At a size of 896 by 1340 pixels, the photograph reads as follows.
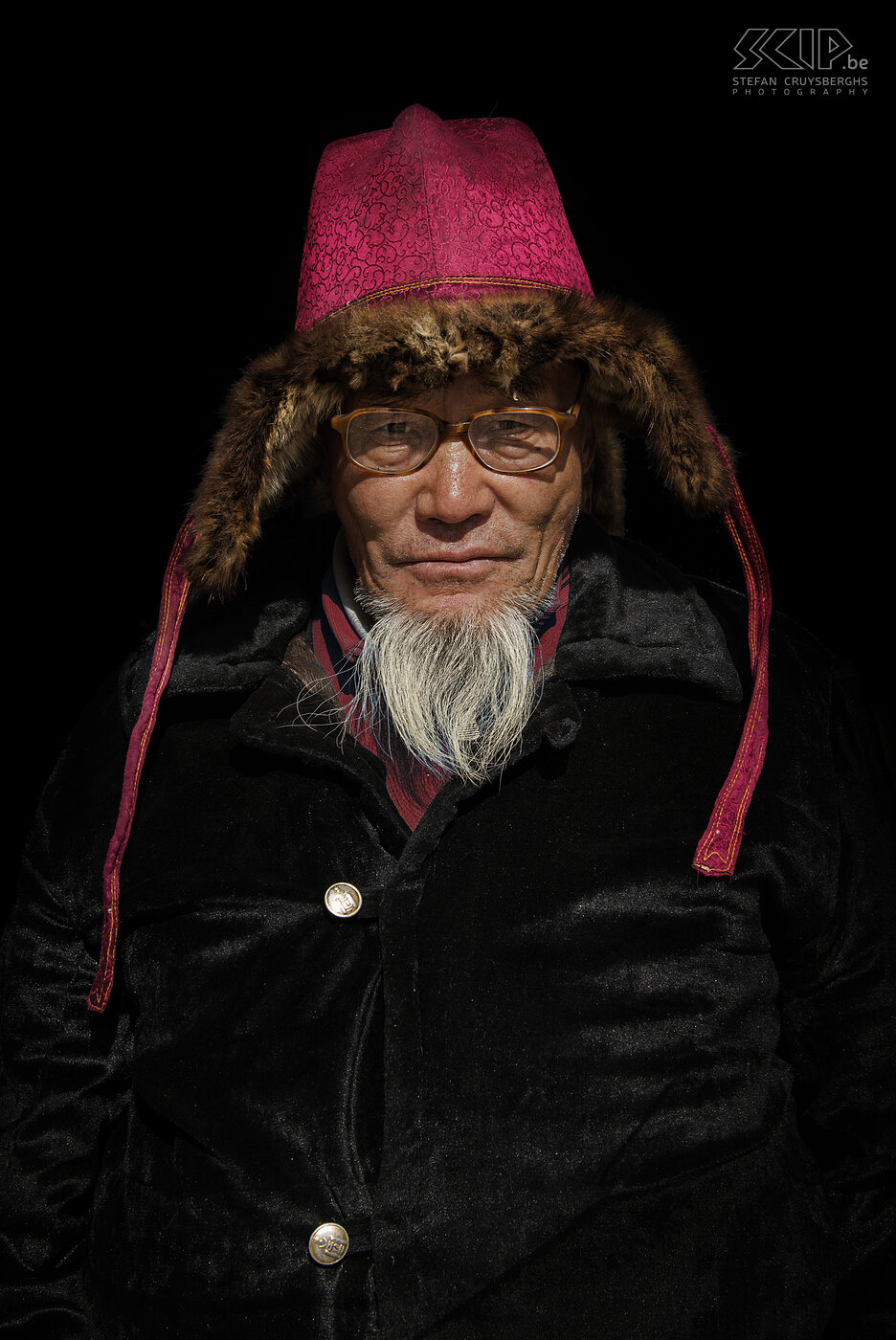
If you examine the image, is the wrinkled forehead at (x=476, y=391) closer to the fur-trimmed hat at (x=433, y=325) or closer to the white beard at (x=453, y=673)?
the fur-trimmed hat at (x=433, y=325)

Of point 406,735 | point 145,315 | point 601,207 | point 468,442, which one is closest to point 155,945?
point 406,735

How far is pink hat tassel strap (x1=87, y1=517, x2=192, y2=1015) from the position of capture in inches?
80.0

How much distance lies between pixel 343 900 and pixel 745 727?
817 mm

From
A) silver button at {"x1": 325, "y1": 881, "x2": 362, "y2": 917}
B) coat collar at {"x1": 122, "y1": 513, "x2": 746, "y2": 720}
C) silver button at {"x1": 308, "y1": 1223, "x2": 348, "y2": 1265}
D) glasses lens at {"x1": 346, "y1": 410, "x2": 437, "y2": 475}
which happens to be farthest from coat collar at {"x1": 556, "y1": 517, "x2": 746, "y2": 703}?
silver button at {"x1": 308, "y1": 1223, "x2": 348, "y2": 1265}

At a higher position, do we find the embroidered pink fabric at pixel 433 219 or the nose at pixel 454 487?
the embroidered pink fabric at pixel 433 219

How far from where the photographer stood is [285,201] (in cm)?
292

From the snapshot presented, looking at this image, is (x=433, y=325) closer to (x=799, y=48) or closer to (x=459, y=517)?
(x=459, y=517)

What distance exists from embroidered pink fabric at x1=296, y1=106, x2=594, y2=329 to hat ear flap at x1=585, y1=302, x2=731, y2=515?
0.60 ft

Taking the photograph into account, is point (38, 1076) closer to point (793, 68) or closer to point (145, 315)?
point (145, 315)

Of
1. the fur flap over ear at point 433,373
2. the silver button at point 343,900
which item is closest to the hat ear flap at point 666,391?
the fur flap over ear at point 433,373

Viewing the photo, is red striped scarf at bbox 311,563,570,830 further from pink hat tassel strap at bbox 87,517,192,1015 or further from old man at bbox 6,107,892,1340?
pink hat tassel strap at bbox 87,517,192,1015

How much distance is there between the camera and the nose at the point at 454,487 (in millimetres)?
2031

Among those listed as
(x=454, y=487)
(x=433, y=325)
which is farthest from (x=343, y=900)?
(x=433, y=325)

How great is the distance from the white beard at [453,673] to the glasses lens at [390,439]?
28cm
